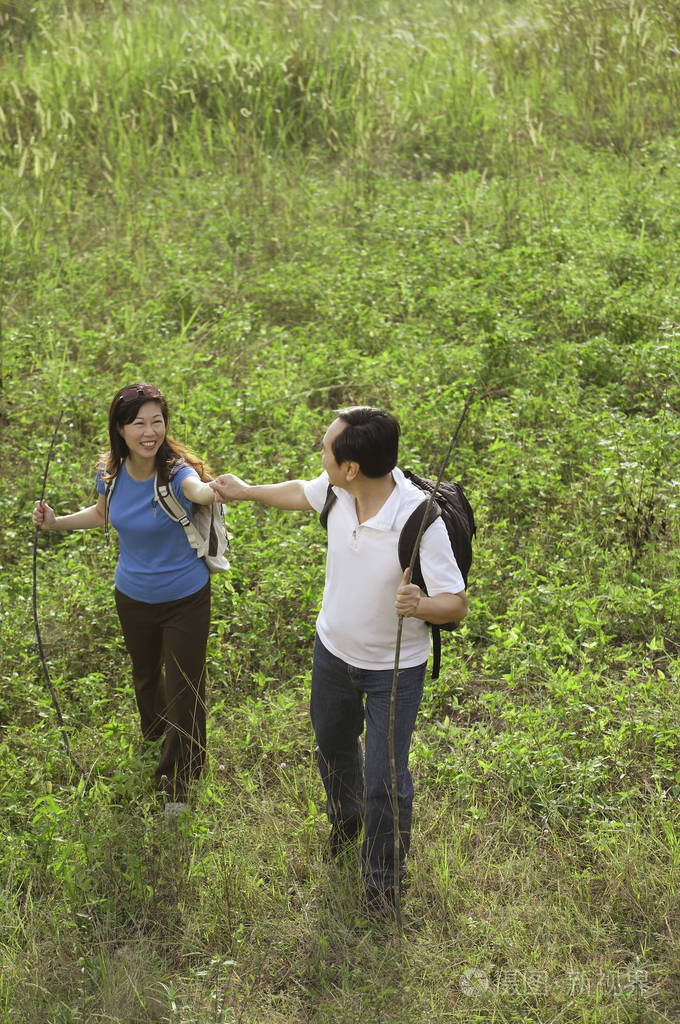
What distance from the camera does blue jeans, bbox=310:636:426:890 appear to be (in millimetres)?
3420

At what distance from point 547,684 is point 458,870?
1.03 meters

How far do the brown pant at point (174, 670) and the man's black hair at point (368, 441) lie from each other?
1.17 meters

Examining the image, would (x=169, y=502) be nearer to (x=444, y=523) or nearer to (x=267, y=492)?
(x=267, y=492)

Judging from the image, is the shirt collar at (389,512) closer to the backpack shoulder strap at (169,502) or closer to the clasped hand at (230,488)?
the clasped hand at (230,488)

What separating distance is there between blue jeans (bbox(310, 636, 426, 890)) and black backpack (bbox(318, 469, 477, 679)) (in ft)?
0.64

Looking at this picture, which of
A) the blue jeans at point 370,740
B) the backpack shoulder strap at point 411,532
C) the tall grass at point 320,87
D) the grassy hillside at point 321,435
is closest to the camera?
the backpack shoulder strap at point 411,532

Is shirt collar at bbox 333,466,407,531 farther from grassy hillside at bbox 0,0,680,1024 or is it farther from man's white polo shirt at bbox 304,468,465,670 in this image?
grassy hillside at bbox 0,0,680,1024

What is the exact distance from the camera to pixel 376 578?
3.31 metres

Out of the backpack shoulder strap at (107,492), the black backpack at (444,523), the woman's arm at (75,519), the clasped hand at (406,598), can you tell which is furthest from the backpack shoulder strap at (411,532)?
the woman's arm at (75,519)

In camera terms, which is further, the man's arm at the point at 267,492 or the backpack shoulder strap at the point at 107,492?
the backpack shoulder strap at the point at 107,492

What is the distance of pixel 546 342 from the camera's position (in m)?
7.36

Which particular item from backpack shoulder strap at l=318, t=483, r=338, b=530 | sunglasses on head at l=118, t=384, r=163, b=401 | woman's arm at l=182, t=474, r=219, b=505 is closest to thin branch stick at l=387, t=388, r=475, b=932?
backpack shoulder strap at l=318, t=483, r=338, b=530

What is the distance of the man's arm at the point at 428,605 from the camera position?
3131 millimetres

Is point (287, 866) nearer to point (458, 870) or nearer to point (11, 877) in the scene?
point (458, 870)
